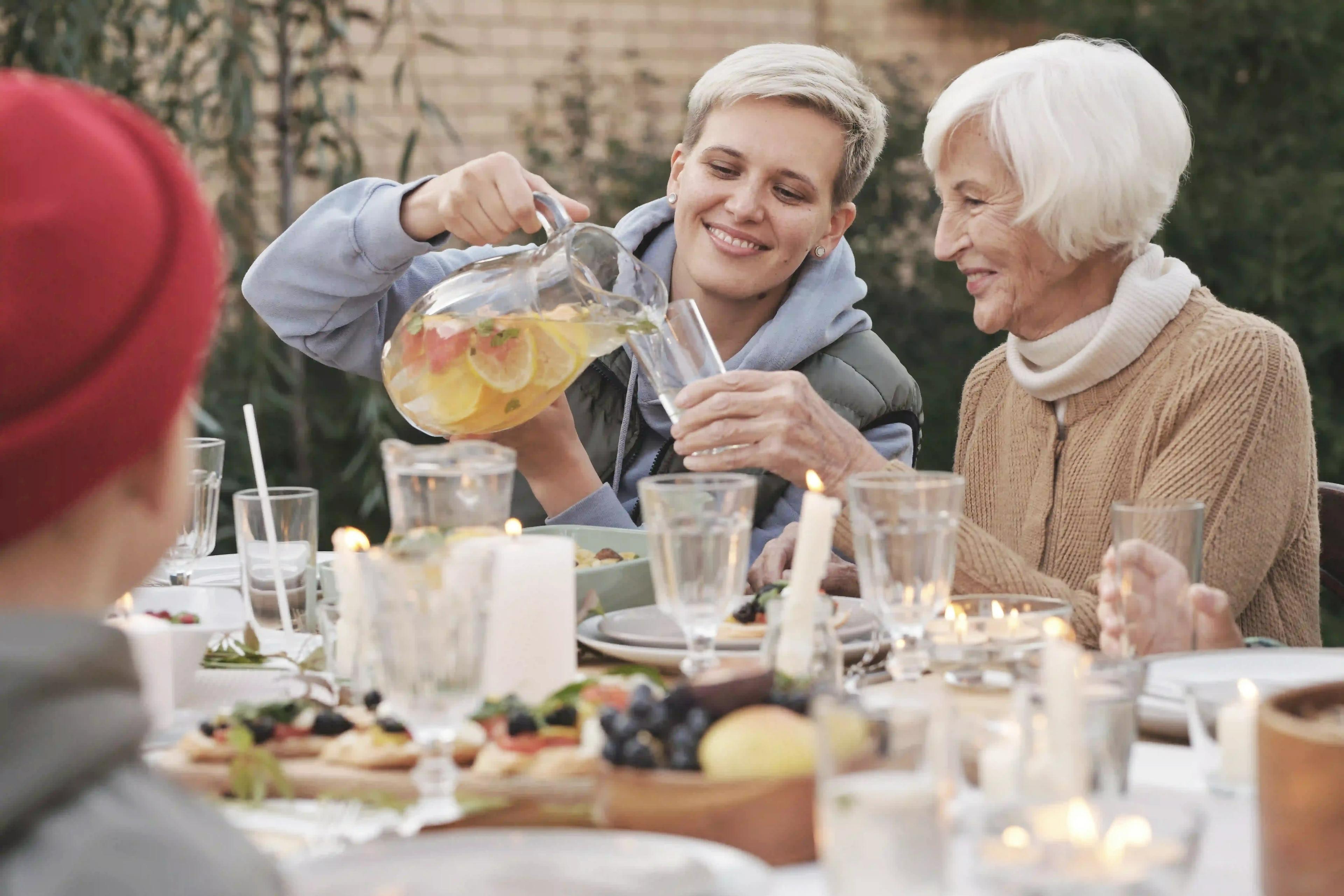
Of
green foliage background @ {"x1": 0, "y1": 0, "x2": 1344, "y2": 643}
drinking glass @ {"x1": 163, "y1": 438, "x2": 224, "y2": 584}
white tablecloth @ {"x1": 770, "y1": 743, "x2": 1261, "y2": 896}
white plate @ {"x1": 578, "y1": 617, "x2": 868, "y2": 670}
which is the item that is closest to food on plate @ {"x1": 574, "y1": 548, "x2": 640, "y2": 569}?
white plate @ {"x1": 578, "y1": 617, "x2": 868, "y2": 670}

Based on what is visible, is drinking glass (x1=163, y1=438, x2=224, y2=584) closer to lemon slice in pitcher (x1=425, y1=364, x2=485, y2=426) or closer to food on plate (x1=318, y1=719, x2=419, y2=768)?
lemon slice in pitcher (x1=425, y1=364, x2=485, y2=426)

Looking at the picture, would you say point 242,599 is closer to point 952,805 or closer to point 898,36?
point 952,805

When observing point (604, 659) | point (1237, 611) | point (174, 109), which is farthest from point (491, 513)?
point (174, 109)

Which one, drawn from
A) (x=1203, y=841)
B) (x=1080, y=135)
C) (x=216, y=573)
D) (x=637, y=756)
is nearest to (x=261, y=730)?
(x=637, y=756)

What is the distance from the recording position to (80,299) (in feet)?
2.45

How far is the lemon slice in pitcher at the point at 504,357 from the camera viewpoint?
1.95m

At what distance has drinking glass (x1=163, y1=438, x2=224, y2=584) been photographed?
2.03m

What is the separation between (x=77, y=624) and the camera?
742mm

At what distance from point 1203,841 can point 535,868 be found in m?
0.46

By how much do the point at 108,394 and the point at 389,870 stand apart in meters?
0.33

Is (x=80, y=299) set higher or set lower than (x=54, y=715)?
higher

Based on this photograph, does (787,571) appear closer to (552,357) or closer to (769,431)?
(769,431)

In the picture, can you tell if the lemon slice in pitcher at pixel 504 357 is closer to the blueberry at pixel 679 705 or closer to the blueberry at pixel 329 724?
the blueberry at pixel 329 724

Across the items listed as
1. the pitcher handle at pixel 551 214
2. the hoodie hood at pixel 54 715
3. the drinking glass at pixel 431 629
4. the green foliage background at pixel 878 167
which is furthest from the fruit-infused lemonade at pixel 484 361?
the green foliage background at pixel 878 167
